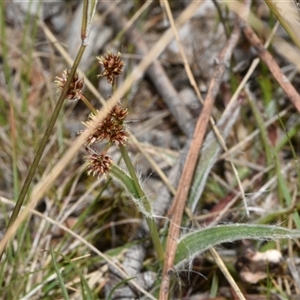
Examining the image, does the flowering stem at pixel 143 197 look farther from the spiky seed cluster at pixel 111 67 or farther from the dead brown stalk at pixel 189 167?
the spiky seed cluster at pixel 111 67

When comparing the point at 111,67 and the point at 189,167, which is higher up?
the point at 111,67

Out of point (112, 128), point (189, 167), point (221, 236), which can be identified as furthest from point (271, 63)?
point (112, 128)

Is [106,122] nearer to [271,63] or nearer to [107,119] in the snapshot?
[107,119]

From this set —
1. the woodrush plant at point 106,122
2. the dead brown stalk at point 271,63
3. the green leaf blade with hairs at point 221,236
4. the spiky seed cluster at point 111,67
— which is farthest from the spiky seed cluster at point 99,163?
the dead brown stalk at point 271,63

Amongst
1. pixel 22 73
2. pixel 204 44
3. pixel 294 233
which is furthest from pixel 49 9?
pixel 294 233

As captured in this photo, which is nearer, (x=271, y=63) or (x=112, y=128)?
(x=112, y=128)

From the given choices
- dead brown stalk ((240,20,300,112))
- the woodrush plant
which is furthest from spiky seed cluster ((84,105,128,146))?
dead brown stalk ((240,20,300,112))

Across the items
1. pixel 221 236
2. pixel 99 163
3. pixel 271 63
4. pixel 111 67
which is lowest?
pixel 221 236
